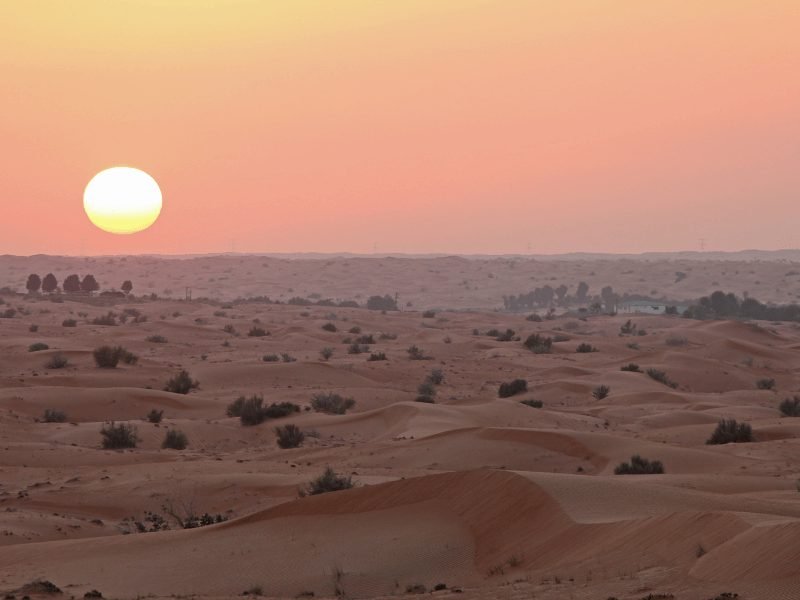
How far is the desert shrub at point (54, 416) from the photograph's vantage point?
30125 mm

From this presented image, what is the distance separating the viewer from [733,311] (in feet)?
317

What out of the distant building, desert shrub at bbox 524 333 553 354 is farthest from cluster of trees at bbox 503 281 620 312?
desert shrub at bbox 524 333 553 354

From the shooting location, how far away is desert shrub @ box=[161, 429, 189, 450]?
2619 cm

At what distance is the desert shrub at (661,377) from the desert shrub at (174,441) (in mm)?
22750

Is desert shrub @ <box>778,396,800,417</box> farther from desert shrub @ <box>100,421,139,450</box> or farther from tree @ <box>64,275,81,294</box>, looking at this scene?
tree @ <box>64,275,81,294</box>

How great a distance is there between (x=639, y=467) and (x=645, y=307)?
97304 millimetres

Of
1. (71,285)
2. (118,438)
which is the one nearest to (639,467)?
(118,438)

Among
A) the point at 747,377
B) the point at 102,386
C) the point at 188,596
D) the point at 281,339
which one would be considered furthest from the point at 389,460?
the point at 281,339

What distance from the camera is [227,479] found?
19.4 m

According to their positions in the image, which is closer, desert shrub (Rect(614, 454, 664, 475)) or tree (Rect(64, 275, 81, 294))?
desert shrub (Rect(614, 454, 664, 475))

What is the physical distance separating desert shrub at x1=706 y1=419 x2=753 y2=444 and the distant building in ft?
253

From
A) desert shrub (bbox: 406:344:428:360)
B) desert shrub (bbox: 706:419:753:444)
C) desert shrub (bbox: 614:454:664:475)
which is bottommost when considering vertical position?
desert shrub (bbox: 406:344:428:360)

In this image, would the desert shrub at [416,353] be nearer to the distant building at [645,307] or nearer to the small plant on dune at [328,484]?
the small plant on dune at [328,484]

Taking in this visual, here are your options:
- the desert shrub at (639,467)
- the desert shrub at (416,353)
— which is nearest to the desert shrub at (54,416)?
the desert shrub at (639,467)
